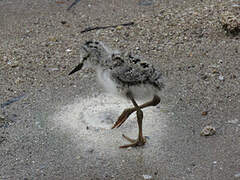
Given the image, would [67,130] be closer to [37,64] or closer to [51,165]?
[51,165]

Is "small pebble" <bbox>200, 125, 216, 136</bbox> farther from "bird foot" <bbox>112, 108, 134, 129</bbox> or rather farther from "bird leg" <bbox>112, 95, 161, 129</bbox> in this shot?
"bird foot" <bbox>112, 108, 134, 129</bbox>

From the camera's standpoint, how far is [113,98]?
4578mm

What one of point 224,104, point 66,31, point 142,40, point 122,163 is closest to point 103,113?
point 122,163

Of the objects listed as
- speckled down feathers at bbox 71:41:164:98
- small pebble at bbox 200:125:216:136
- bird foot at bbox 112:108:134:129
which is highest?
speckled down feathers at bbox 71:41:164:98

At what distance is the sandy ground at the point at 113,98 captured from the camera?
3654mm

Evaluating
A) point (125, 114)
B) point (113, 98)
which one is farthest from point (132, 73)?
point (113, 98)

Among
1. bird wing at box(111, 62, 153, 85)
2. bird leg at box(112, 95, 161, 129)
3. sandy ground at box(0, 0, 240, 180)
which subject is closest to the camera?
bird wing at box(111, 62, 153, 85)

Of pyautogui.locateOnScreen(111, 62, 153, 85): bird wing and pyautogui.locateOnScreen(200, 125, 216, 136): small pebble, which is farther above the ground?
pyautogui.locateOnScreen(111, 62, 153, 85): bird wing

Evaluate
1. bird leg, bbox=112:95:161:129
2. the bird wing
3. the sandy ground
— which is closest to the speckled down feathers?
the bird wing

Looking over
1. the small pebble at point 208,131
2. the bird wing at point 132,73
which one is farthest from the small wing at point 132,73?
the small pebble at point 208,131

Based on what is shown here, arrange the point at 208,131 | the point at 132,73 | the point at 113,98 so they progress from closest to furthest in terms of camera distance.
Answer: the point at 132,73
the point at 208,131
the point at 113,98

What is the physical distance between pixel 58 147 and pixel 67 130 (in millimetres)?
264

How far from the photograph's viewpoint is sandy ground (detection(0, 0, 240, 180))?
3654mm

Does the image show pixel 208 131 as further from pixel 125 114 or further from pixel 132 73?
pixel 132 73
